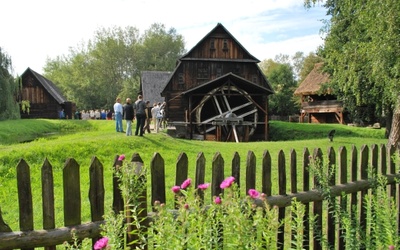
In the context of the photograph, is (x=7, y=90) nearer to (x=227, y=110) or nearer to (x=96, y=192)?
(x=227, y=110)

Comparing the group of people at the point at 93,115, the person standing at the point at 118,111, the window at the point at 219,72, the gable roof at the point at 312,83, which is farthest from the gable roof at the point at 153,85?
the person standing at the point at 118,111

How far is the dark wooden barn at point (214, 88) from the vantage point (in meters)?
25.4

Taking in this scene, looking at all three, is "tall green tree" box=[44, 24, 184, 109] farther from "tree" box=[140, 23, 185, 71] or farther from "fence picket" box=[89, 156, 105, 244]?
"fence picket" box=[89, 156, 105, 244]

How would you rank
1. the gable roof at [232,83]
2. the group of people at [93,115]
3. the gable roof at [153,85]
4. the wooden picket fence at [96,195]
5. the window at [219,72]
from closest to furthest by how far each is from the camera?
the wooden picket fence at [96,195] → the gable roof at [232,83] → the window at [219,72] → the gable roof at [153,85] → the group of people at [93,115]

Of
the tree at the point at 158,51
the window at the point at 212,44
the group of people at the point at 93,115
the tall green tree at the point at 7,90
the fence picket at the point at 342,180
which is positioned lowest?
the fence picket at the point at 342,180

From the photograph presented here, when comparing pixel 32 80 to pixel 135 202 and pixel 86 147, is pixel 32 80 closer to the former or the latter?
pixel 86 147

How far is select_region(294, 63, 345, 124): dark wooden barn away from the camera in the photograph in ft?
112

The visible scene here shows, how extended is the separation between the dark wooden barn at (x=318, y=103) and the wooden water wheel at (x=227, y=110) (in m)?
9.15

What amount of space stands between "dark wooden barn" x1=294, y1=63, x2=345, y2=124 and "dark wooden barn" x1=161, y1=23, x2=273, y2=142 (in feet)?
28.1

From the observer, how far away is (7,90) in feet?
88.9

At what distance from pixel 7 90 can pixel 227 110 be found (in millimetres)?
Result: 16761

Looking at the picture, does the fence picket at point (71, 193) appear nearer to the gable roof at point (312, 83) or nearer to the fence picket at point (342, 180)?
the fence picket at point (342, 180)

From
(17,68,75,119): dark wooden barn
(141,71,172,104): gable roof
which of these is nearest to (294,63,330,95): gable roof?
(141,71,172,104): gable roof

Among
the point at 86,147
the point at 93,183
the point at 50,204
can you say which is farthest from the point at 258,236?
the point at 86,147
